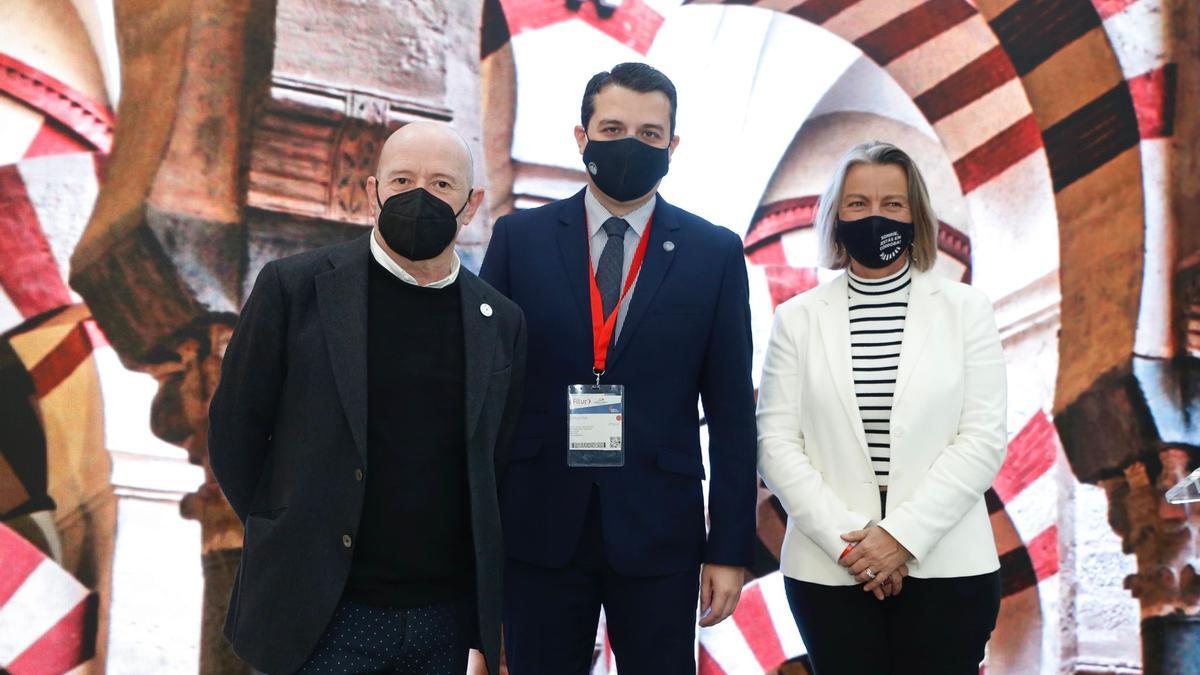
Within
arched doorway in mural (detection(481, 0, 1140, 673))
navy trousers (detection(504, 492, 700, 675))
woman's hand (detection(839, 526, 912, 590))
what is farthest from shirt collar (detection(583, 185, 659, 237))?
arched doorway in mural (detection(481, 0, 1140, 673))

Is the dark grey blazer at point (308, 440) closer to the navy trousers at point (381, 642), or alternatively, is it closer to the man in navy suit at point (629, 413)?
the navy trousers at point (381, 642)

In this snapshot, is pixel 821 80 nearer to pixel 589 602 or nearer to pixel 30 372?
pixel 589 602

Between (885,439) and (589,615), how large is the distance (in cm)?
66

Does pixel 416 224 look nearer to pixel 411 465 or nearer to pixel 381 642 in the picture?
pixel 411 465

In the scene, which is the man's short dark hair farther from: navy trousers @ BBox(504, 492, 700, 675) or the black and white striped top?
navy trousers @ BBox(504, 492, 700, 675)

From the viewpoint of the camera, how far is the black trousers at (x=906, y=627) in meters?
2.01

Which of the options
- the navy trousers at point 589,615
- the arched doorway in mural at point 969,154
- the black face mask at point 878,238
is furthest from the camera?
the arched doorway in mural at point 969,154

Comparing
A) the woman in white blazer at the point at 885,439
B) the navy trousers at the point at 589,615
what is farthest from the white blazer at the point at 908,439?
the navy trousers at the point at 589,615

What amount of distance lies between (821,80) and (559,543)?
236cm

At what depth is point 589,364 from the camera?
2.03 metres

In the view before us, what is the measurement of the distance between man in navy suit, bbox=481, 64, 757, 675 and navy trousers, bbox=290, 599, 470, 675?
0.27 m

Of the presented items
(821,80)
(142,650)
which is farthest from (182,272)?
(821,80)

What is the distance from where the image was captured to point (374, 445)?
1.73 m

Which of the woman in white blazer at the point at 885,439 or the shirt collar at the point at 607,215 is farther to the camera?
the shirt collar at the point at 607,215
